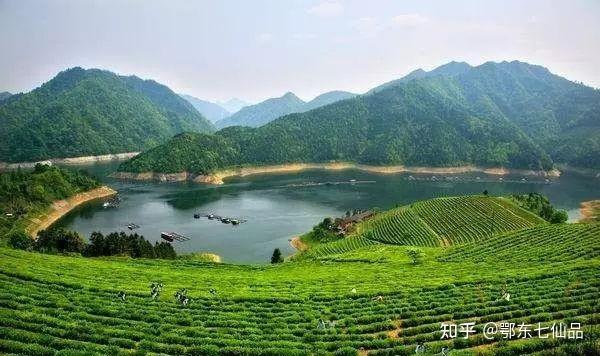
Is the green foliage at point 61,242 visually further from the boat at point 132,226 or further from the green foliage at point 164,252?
the boat at point 132,226

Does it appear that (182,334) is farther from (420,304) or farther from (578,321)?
(578,321)

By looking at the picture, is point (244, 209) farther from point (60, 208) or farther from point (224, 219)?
point (60, 208)

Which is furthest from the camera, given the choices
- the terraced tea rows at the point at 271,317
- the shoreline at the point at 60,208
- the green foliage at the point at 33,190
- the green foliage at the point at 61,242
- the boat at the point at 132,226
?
the boat at the point at 132,226

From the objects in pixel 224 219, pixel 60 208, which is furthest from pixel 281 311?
pixel 60 208

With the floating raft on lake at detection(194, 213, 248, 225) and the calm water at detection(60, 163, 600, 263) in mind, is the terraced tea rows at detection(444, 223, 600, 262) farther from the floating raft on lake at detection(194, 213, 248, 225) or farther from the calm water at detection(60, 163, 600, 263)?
the floating raft on lake at detection(194, 213, 248, 225)

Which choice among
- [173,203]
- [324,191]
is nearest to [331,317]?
[173,203]

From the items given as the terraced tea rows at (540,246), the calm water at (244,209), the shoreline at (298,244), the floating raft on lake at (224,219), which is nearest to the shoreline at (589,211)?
the calm water at (244,209)
